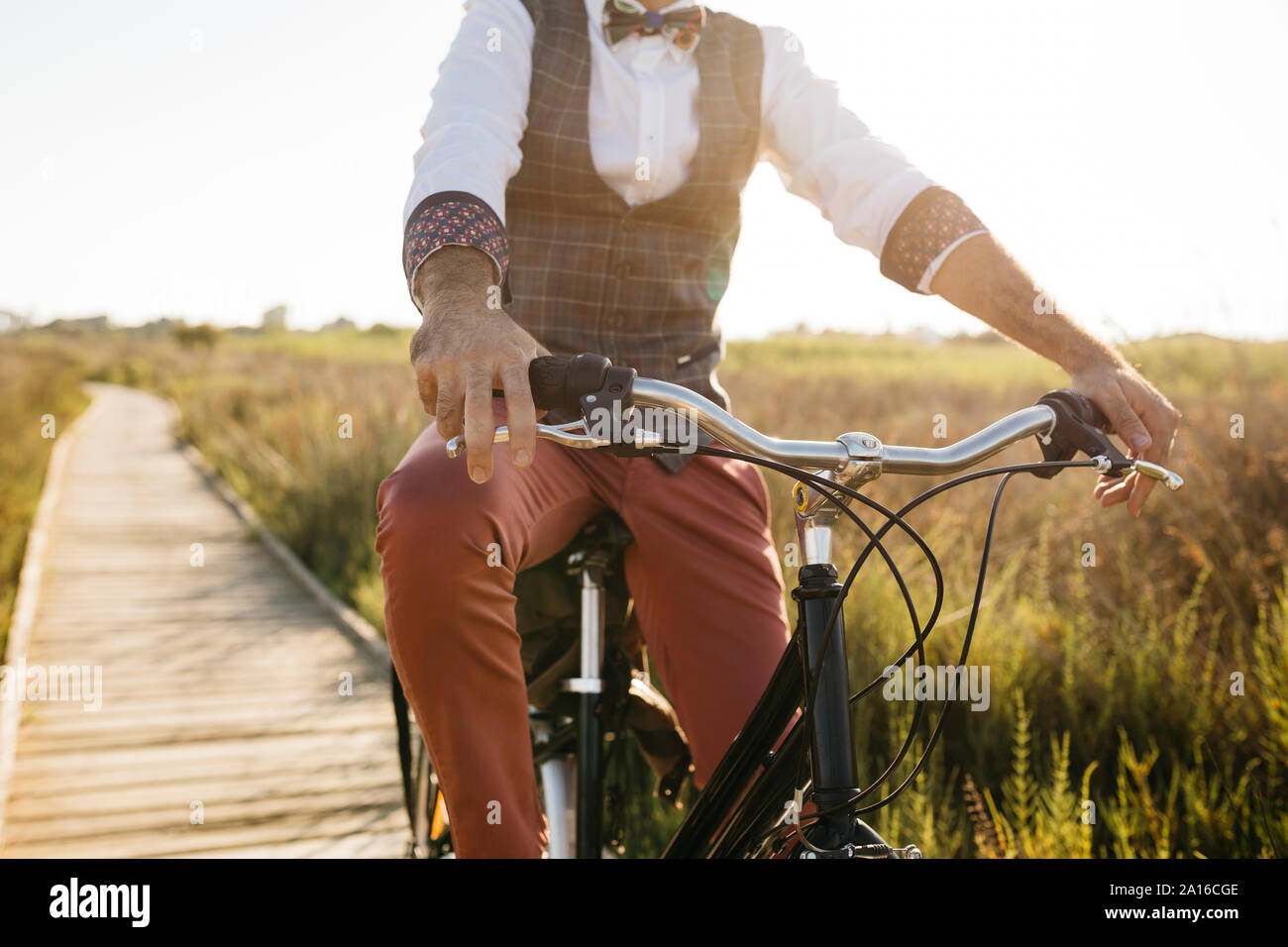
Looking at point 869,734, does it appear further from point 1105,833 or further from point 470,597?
point 470,597

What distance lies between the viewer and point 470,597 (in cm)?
133

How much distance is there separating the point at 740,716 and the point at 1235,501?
9.20 ft

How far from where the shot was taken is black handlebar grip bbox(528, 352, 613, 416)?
97 centimetres

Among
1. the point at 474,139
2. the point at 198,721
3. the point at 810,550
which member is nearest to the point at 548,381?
the point at 810,550

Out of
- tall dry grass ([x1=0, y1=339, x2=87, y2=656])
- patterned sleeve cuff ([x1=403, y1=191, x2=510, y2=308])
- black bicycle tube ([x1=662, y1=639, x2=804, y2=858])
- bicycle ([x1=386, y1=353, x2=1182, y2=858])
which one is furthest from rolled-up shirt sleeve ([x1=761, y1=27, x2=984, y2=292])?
tall dry grass ([x1=0, y1=339, x2=87, y2=656])

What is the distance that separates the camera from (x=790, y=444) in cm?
100

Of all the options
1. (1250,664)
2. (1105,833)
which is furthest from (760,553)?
(1250,664)

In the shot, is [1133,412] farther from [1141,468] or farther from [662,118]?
[662,118]

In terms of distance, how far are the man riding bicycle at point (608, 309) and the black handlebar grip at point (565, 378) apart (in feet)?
0.09

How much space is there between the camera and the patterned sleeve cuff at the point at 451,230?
4.42 feet

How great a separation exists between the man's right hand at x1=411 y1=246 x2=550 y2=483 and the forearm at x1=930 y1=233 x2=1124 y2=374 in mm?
851

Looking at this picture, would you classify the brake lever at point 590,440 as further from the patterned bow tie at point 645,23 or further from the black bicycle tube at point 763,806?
the patterned bow tie at point 645,23

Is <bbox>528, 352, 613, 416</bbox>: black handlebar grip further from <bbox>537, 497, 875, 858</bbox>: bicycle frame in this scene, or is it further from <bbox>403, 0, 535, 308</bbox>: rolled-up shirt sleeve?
<bbox>403, 0, 535, 308</bbox>: rolled-up shirt sleeve

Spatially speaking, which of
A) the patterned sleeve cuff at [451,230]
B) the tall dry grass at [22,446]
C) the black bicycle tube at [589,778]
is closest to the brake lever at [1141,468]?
the patterned sleeve cuff at [451,230]
